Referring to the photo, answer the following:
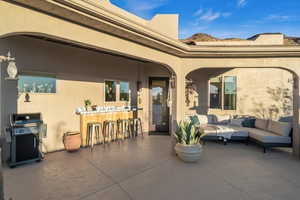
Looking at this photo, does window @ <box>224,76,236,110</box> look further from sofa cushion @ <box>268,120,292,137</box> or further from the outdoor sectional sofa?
sofa cushion @ <box>268,120,292,137</box>

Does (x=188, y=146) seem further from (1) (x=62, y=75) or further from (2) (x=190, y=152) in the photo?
(1) (x=62, y=75)

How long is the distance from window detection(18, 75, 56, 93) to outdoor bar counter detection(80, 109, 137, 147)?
1159 millimetres

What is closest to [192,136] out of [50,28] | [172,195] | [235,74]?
[172,195]

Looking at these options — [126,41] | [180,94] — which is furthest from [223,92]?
[126,41]

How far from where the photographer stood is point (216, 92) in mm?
7391

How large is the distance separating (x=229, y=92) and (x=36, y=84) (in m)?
7.40

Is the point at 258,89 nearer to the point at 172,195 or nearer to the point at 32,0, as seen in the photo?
the point at 172,195

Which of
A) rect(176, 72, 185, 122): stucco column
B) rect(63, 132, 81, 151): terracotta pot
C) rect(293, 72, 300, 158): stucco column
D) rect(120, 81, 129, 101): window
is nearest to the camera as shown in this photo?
rect(293, 72, 300, 158): stucco column

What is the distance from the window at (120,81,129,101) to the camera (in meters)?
6.13

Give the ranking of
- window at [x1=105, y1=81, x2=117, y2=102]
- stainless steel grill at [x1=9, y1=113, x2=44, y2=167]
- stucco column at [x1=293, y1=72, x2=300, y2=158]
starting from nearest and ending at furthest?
1. stainless steel grill at [x1=9, y1=113, x2=44, y2=167]
2. stucco column at [x1=293, y1=72, x2=300, y2=158]
3. window at [x1=105, y1=81, x2=117, y2=102]

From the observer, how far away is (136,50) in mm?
3143

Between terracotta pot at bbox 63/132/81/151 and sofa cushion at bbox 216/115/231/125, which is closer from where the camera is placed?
terracotta pot at bbox 63/132/81/151

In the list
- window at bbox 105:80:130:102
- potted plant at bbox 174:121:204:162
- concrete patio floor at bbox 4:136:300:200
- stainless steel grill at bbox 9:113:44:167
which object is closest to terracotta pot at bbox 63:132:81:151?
concrete patio floor at bbox 4:136:300:200

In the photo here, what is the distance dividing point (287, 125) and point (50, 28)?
598 centimetres
